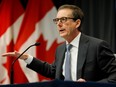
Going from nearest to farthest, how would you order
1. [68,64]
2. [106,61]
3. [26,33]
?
[106,61], [68,64], [26,33]

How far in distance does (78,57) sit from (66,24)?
31 cm

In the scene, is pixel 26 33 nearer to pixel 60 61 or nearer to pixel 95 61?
pixel 60 61

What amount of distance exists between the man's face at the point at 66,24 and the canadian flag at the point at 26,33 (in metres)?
1.59

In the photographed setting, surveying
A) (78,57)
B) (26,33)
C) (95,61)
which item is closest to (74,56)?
(78,57)

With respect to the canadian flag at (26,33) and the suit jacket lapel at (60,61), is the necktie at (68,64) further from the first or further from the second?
the canadian flag at (26,33)

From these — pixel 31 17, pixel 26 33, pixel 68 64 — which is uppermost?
pixel 31 17

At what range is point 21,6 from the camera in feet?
13.6

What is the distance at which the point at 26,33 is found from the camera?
407 cm

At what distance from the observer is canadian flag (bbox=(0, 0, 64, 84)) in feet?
13.1

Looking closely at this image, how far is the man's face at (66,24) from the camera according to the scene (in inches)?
97.6

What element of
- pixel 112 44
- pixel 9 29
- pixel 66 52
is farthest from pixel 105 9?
pixel 66 52

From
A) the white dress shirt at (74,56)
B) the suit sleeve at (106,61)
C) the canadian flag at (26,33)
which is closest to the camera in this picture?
the suit sleeve at (106,61)

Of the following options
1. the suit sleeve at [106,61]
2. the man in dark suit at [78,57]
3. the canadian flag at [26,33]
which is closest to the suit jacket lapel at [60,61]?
the man in dark suit at [78,57]

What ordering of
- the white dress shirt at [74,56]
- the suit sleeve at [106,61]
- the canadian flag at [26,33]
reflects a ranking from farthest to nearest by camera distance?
1. the canadian flag at [26,33]
2. the white dress shirt at [74,56]
3. the suit sleeve at [106,61]
